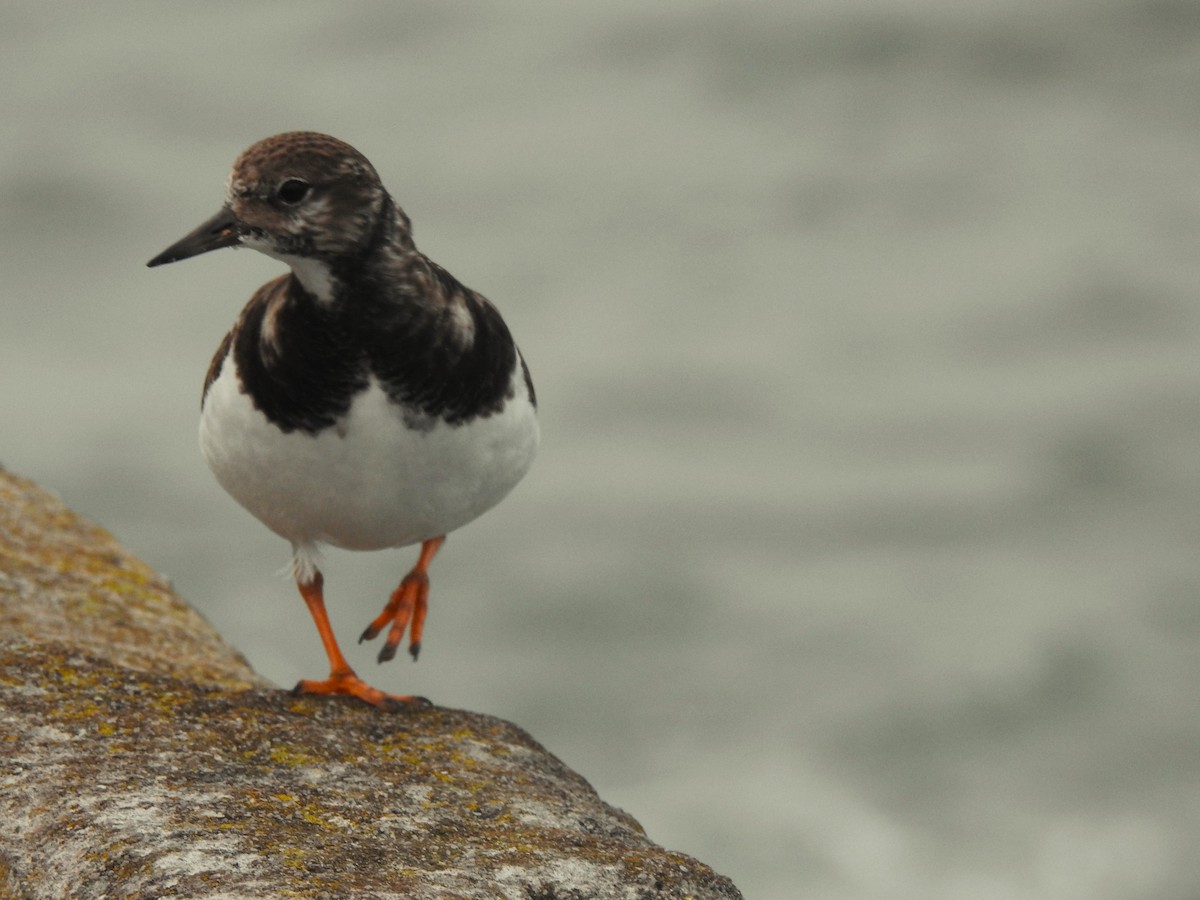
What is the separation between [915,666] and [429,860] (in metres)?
19.1

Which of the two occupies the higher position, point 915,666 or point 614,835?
point 915,666

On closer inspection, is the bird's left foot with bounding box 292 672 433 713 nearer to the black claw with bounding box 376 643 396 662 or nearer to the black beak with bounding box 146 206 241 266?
the black claw with bounding box 376 643 396 662

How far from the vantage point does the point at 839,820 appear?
22141 mm

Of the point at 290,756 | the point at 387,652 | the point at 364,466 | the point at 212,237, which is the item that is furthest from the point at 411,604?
the point at 212,237

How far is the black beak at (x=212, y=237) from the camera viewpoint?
7332 mm

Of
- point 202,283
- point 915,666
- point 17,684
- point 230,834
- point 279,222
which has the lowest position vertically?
point 230,834

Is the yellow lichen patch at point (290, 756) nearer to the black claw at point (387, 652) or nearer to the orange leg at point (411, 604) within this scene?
the black claw at point (387, 652)

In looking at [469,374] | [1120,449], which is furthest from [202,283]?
[469,374]

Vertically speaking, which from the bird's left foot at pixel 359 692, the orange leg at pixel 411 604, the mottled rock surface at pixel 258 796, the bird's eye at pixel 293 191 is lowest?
the mottled rock surface at pixel 258 796

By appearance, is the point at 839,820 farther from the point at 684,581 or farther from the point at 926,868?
the point at 684,581

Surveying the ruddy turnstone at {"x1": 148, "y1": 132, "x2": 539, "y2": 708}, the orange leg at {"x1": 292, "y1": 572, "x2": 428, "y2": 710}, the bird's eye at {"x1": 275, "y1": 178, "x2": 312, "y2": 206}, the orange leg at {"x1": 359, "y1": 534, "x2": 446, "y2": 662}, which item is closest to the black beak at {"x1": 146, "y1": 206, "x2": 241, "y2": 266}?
the ruddy turnstone at {"x1": 148, "y1": 132, "x2": 539, "y2": 708}

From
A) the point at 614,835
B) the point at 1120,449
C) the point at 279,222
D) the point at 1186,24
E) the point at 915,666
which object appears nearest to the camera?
the point at 614,835

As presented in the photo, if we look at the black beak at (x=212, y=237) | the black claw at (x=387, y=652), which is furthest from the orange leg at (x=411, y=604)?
the black beak at (x=212, y=237)

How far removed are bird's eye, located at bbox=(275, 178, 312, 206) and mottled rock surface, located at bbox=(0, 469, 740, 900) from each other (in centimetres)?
235
